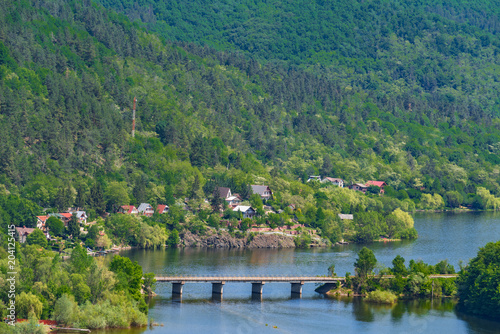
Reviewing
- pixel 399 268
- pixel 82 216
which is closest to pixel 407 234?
pixel 399 268

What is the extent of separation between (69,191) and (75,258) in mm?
47931

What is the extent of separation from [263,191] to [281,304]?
69.0m

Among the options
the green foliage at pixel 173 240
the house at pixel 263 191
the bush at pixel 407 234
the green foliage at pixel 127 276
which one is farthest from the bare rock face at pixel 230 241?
the green foliage at pixel 127 276

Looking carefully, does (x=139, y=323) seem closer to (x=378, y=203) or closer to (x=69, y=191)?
(x=69, y=191)

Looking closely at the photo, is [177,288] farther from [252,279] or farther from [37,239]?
[37,239]

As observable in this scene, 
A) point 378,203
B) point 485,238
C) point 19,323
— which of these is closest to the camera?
point 19,323

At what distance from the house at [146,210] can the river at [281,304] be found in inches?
538

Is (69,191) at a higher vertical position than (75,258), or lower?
higher

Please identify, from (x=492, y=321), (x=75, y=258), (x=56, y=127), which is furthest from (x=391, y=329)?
(x=56, y=127)

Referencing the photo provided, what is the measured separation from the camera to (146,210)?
152 metres

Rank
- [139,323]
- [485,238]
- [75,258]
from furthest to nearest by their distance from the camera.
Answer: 1. [485,238]
2. [75,258]
3. [139,323]

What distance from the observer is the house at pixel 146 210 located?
151375 mm

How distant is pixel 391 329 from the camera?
9431cm

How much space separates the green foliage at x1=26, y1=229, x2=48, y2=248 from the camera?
124 m
